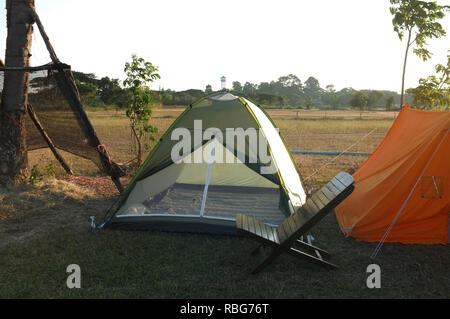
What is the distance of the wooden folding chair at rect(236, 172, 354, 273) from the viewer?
11.6ft

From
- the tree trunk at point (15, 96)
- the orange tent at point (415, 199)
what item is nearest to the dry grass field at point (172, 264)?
the orange tent at point (415, 199)

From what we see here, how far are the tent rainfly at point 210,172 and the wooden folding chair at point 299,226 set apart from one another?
0.86m

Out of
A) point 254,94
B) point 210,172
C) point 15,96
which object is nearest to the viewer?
point 210,172

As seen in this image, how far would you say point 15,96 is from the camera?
6199mm

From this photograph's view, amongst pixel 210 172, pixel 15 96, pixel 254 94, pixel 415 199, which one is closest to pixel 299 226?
pixel 415 199

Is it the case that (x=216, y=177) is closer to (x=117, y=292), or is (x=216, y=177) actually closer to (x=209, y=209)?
(x=209, y=209)

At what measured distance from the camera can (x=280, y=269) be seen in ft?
12.8

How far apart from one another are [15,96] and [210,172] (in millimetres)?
3632

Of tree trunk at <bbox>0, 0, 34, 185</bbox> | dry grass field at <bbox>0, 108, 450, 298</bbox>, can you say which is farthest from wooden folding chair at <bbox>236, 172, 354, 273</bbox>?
tree trunk at <bbox>0, 0, 34, 185</bbox>

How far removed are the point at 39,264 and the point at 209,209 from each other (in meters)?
2.38

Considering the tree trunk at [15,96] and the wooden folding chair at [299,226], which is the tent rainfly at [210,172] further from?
the tree trunk at [15,96]

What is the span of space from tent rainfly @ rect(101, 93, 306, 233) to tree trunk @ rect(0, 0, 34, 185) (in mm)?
2432

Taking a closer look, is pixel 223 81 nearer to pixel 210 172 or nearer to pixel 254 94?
pixel 210 172

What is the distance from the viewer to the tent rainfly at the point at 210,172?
487 centimetres
